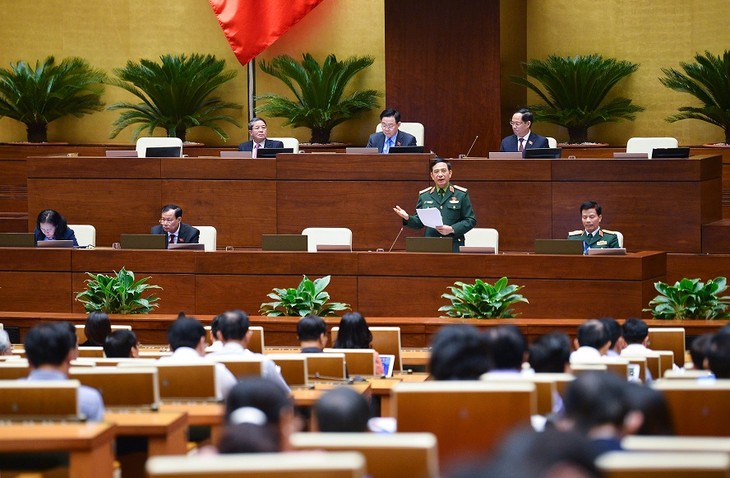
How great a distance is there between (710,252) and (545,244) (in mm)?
2067

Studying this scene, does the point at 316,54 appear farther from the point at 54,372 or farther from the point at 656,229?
the point at 54,372

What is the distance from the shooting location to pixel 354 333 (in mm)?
6812

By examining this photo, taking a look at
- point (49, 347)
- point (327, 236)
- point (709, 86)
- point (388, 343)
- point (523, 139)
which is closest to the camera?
point (49, 347)

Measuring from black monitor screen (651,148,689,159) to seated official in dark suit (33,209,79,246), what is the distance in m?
5.10

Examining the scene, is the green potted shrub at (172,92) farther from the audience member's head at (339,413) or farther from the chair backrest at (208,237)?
the audience member's head at (339,413)

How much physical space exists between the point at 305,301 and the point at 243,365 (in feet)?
12.0

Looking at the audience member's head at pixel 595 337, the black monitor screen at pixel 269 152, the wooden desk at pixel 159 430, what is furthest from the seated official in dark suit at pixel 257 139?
the wooden desk at pixel 159 430

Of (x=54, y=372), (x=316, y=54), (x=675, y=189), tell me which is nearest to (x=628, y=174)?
(x=675, y=189)

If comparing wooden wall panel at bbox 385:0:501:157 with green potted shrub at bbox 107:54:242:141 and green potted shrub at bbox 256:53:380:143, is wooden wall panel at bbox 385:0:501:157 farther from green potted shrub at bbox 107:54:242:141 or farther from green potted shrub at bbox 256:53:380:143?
green potted shrub at bbox 107:54:242:141

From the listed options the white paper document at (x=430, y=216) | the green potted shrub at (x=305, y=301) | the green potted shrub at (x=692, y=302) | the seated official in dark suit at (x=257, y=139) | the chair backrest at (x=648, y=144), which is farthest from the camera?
the seated official in dark suit at (x=257, y=139)

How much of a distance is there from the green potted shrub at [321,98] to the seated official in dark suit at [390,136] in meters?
2.57

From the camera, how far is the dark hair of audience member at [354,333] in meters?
6.77

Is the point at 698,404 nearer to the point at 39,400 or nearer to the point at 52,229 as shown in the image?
the point at 39,400

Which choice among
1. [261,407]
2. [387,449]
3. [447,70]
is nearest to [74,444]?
[261,407]
